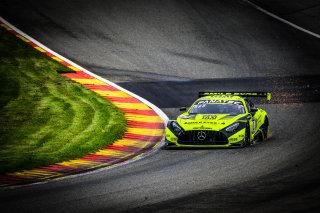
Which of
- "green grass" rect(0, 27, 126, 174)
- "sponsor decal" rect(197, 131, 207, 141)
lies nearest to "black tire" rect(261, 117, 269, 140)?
"sponsor decal" rect(197, 131, 207, 141)

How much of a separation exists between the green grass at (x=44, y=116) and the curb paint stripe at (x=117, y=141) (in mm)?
296

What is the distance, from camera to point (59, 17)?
34594 mm

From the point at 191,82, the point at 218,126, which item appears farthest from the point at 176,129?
the point at 191,82

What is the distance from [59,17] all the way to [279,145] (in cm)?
1817

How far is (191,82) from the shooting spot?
2692 cm

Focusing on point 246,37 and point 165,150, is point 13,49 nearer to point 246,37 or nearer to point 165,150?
point 246,37

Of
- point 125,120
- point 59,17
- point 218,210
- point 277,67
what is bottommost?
point 218,210

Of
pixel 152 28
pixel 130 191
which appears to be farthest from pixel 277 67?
pixel 130 191

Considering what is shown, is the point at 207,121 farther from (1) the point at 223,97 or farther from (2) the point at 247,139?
(1) the point at 223,97

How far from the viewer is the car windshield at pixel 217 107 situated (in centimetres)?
1959

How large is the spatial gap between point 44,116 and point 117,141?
3.23 metres

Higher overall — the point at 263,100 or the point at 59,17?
the point at 59,17

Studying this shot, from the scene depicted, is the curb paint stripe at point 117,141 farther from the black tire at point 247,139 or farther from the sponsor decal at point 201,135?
the black tire at point 247,139

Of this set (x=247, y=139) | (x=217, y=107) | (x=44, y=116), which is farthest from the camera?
(x=44, y=116)
